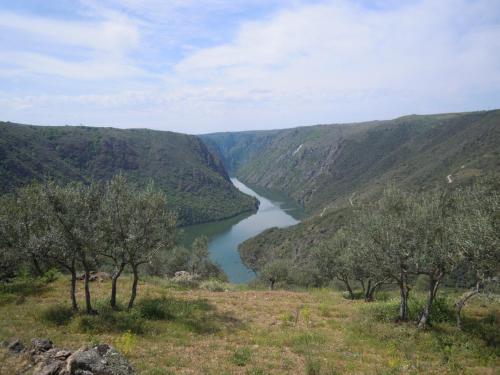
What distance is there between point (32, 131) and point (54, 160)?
34.8 metres

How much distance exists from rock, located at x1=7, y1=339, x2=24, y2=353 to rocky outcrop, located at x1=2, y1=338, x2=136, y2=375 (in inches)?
1.9

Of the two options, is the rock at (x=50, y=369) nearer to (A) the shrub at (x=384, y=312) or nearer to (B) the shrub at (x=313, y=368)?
(B) the shrub at (x=313, y=368)

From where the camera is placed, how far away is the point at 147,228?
1820cm

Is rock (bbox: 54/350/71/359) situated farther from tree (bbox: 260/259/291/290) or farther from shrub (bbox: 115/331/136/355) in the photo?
tree (bbox: 260/259/291/290)

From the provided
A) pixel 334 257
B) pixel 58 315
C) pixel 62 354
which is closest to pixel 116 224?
pixel 58 315

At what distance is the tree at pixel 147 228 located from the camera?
703 inches

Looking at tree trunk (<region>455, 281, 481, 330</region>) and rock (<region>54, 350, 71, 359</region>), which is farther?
tree trunk (<region>455, 281, 481, 330</region>)

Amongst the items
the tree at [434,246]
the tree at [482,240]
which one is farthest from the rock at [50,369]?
the tree at [482,240]

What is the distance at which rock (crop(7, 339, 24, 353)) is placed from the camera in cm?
1215

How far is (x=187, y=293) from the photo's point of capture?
25.1 metres

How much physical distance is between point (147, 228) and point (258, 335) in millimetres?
7347

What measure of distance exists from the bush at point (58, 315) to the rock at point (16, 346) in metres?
4.14

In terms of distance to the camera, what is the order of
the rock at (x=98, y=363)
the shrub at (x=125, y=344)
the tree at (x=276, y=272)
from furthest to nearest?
the tree at (x=276, y=272) → the shrub at (x=125, y=344) → the rock at (x=98, y=363)

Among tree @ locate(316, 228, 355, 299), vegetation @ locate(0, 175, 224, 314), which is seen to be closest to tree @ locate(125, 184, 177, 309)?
vegetation @ locate(0, 175, 224, 314)
